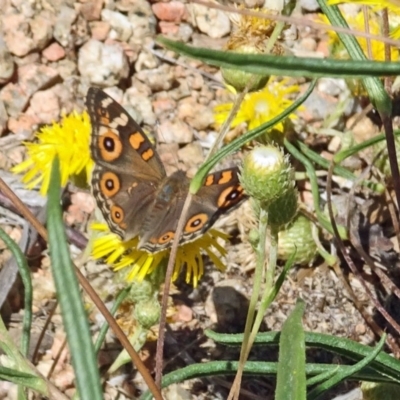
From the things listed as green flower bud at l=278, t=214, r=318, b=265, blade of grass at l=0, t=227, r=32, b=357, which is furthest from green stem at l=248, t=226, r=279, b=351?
green flower bud at l=278, t=214, r=318, b=265

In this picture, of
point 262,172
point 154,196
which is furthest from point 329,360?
point 262,172

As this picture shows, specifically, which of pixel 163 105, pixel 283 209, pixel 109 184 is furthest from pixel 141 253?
pixel 163 105

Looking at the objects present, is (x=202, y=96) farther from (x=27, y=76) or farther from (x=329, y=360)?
(x=329, y=360)

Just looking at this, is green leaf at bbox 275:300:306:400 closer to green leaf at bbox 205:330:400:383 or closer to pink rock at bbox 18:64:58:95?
green leaf at bbox 205:330:400:383

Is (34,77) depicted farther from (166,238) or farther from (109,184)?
(166,238)

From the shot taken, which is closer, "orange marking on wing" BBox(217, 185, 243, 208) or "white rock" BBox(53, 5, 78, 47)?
"orange marking on wing" BBox(217, 185, 243, 208)

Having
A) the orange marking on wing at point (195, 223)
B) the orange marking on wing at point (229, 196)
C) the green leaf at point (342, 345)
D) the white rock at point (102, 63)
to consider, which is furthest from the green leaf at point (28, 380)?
the white rock at point (102, 63)
